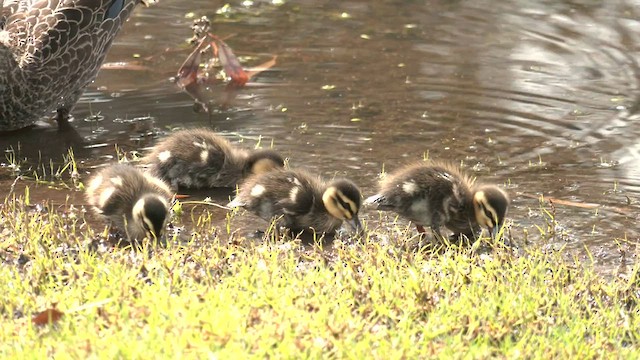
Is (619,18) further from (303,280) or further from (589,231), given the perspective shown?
(303,280)

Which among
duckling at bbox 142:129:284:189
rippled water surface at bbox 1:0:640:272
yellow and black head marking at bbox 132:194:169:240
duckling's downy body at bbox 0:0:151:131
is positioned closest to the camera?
yellow and black head marking at bbox 132:194:169:240

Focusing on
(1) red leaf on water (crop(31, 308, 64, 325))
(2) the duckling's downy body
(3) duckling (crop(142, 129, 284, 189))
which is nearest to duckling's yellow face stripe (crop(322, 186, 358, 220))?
(3) duckling (crop(142, 129, 284, 189))

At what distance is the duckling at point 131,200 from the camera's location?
5.90 meters

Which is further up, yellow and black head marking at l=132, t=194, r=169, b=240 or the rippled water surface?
yellow and black head marking at l=132, t=194, r=169, b=240

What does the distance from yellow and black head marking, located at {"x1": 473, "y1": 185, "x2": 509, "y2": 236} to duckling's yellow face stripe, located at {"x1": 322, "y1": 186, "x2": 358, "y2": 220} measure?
61 centimetres

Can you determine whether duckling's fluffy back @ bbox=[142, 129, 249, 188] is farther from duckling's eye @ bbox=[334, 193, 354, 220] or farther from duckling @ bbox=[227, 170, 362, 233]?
duckling's eye @ bbox=[334, 193, 354, 220]

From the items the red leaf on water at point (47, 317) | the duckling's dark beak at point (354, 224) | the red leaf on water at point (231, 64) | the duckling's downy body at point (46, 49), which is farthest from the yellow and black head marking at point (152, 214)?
the red leaf on water at point (231, 64)

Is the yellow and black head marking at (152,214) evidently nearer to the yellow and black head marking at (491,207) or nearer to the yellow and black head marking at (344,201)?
the yellow and black head marking at (344,201)

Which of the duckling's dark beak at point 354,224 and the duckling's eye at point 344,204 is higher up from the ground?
the duckling's eye at point 344,204

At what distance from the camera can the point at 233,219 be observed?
6652 millimetres

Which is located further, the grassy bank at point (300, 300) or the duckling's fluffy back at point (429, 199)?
the duckling's fluffy back at point (429, 199)

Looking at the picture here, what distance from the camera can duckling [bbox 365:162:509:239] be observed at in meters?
6.27

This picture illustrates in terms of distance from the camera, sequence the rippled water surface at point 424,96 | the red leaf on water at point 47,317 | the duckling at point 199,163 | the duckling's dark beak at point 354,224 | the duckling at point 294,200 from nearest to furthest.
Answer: the red leaf on water at point 47,317
the duckling's dark beak at point 354,224
the duckling at point 294,200
the duckling at point 199,163
the rippled water surface at point 424,96

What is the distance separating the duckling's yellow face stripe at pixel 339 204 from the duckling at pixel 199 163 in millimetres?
952
